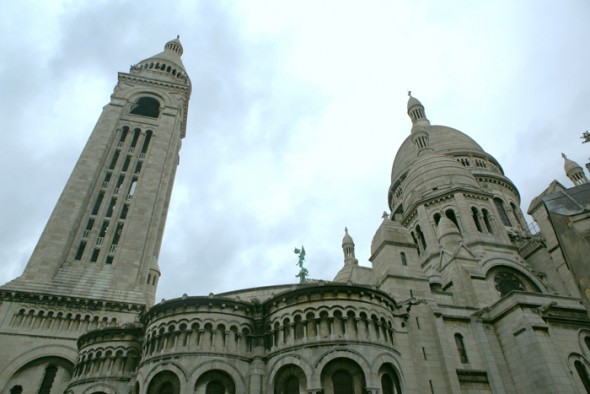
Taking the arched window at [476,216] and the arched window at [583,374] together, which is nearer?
the arched window at [583,374]

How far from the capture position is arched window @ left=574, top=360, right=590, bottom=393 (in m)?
24.2

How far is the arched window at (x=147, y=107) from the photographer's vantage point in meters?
50.4

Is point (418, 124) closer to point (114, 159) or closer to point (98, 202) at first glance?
point (114, 159)

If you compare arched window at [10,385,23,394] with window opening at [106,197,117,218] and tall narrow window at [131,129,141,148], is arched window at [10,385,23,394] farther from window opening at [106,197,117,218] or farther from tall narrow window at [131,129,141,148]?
tall narrow window at [131,129,141,148]

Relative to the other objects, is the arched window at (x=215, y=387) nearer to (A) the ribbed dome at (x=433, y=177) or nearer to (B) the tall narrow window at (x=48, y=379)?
(B) the tall narrow window at (x=48, y=379)

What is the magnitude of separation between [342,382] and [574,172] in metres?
40.9

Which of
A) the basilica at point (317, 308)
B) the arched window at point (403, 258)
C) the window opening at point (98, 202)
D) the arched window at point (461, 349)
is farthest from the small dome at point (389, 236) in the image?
the window opening at point (98, 202)

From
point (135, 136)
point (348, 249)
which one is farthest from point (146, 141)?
A: point (348, 249)

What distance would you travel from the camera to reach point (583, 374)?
2478 centimetres

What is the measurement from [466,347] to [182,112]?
40565mm

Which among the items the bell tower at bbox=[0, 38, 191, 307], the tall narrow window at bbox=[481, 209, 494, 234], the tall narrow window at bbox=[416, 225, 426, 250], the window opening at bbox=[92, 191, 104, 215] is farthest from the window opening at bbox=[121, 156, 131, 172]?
the tall narrow window at bbox=[481, 209, 494, 234]

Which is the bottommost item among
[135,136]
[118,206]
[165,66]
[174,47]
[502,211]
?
[118,206]

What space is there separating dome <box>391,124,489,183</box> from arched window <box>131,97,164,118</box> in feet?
98.3

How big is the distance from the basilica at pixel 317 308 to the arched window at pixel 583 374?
7 centimetres
